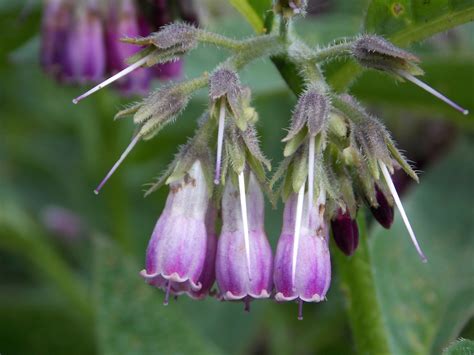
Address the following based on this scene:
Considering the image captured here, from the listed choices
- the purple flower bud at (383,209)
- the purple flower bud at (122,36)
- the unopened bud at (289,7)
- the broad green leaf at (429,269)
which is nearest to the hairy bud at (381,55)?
the unopened bud at (289,7)

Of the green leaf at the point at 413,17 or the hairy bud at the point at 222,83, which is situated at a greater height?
the green leaf at the point at 413,17

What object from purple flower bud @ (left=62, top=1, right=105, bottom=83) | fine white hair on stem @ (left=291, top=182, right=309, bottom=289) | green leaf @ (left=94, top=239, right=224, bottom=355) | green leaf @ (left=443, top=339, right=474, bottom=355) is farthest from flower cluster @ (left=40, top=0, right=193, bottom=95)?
green leaf @ (left=443, top=339, right=474, bottom=355)

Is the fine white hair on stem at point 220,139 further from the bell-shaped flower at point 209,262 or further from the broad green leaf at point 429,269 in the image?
the broad green leaf at point 429,269

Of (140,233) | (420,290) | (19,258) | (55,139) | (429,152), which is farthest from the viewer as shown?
(55,139)

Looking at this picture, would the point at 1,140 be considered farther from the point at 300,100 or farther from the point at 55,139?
the point at 300,100

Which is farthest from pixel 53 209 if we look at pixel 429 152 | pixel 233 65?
pixel 233 65

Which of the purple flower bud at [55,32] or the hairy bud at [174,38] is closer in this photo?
the hairy bud at [174,38]

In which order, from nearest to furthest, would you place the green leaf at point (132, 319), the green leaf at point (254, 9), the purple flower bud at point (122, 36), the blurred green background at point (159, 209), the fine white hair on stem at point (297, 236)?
the fine white hair on stem at point (297, 236)
the green leaf at point (254, 9)
the green leaf at point (132, 319)
the blurred green background at point (159, 209)
the purple flower bud at point (122, 36)
